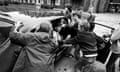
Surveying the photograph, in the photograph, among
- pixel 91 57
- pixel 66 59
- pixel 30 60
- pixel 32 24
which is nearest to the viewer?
pixel 30 60

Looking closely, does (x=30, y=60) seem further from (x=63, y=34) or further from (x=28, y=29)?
(x=63, y=34)

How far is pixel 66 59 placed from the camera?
2.87m

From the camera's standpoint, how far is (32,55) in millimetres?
1675

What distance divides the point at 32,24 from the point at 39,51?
0.91 metres

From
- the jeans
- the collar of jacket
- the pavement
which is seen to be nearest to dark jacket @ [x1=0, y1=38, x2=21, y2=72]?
the collar of jacket

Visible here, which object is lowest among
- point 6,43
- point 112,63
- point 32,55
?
point 112,63

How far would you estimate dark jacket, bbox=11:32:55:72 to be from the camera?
1.63m

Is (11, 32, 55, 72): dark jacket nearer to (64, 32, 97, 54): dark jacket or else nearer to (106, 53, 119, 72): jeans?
(64, 32, 97, 54): dark jacket

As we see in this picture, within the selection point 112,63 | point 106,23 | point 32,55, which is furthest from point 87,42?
point 106,23

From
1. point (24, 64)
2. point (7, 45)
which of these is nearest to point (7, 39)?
point (7, 45)

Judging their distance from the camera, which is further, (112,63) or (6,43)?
(112,63)

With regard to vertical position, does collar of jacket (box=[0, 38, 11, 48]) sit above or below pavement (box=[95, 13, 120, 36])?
above

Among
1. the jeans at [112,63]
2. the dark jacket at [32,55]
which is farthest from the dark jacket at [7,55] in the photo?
the jeans at [112,63]

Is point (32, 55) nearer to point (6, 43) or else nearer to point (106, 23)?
point (6, 43)
